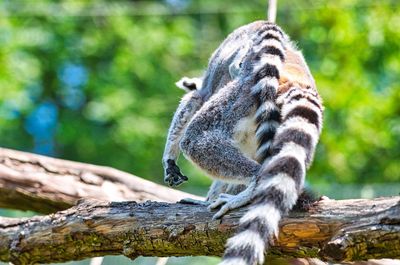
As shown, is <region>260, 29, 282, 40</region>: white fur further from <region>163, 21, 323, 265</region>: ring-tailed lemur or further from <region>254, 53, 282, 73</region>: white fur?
<region>254, 53, 282, 73</region>: white fur

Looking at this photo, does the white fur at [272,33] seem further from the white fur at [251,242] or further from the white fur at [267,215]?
the white fur at [251,242]

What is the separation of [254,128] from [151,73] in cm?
1257

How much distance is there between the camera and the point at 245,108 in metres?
5.25

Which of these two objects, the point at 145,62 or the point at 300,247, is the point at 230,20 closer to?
the point at 145,62

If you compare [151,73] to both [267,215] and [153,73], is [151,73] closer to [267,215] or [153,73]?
[153,73]

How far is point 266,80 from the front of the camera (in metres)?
5.19

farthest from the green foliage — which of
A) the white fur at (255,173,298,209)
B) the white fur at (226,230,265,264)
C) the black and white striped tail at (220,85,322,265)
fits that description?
the white fur at (226,230,265,264)

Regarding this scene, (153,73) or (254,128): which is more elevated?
(153,73)

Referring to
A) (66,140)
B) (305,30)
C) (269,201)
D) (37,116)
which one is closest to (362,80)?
(305,30)

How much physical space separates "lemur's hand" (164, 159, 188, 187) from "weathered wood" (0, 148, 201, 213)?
2.80ft

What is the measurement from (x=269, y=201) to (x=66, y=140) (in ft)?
44.7

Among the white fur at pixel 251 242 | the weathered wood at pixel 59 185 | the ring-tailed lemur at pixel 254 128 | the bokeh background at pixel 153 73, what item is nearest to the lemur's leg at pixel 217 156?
the ring-tailed lemur at pixel 254 128

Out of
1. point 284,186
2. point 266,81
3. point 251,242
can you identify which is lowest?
point 251,242

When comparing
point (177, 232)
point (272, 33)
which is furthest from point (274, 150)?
point (272, 33)
